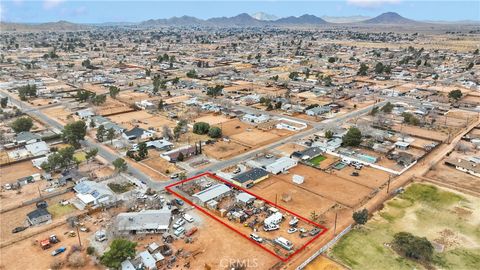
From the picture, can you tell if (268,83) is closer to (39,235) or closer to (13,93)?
(13,93)

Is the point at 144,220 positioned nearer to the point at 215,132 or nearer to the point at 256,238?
the point at 256,238

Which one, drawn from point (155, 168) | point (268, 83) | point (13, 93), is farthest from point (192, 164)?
point (13, 93)

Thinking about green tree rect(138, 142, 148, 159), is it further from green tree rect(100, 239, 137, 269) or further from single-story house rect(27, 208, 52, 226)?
green tree rect(100, 239, 137, 269)

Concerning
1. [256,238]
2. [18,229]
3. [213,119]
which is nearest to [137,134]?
[213,119]

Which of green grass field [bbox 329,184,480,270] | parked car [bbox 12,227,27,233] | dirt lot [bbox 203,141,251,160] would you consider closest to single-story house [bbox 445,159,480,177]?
green grass field [bbox 329,184,480,270]

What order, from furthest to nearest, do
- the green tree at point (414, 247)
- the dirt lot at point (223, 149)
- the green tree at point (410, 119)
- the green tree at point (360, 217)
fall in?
the green tree at point (410, 119), the dirt lot at point (223, 149), the green tree at point (360, 217), the green tree at point (414, 247)

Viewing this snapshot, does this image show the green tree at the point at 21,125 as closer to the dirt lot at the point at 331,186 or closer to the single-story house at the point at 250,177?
the single-story house at the point at 250,177

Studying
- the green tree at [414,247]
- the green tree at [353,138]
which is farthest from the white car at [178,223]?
the green tree at [353,138]
